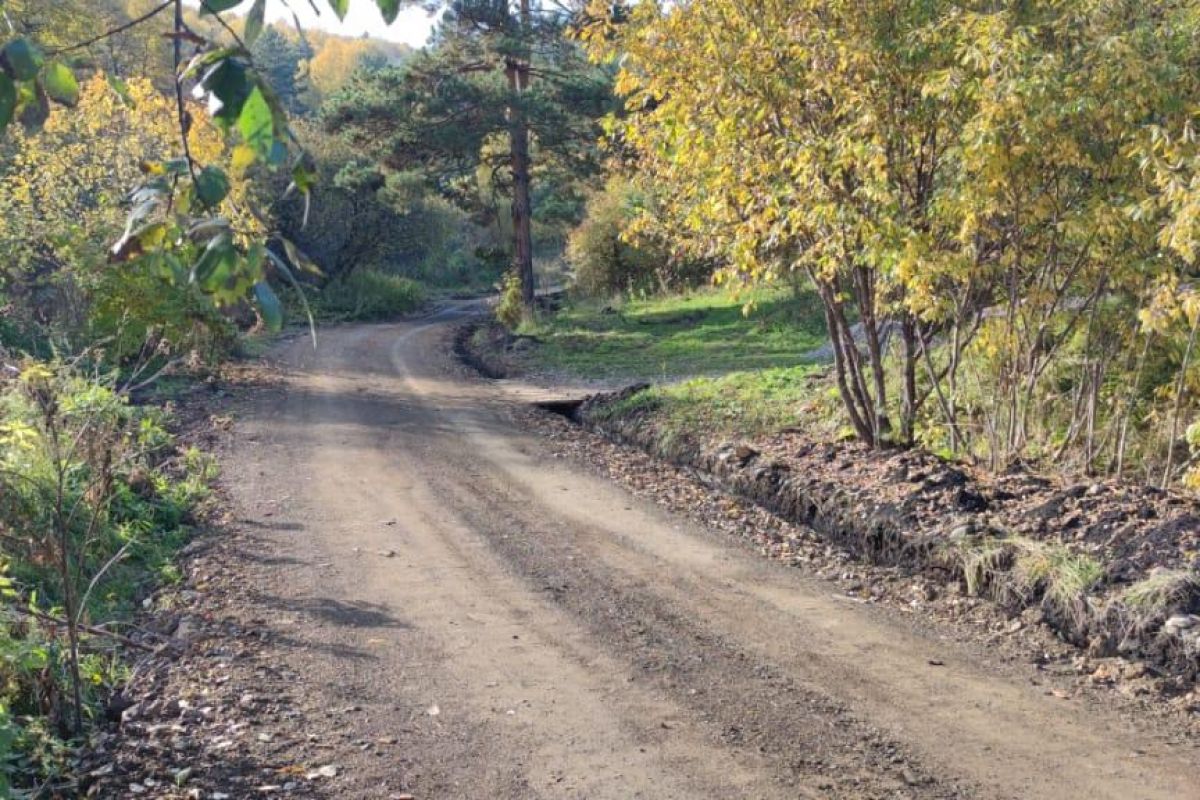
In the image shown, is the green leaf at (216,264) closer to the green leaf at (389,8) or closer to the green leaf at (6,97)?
the green leaf at (6,97)

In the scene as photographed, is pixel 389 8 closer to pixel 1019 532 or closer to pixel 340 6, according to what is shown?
pixel 340 6

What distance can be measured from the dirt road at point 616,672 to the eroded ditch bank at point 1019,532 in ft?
2.79

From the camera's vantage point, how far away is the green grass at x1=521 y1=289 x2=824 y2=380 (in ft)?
62.5

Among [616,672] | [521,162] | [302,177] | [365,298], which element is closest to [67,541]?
[616,672]

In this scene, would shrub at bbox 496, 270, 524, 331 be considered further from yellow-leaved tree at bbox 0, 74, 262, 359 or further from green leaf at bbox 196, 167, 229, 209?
green leaf at bbox 196, 167, 229, 209

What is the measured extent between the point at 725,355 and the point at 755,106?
35.2 ft

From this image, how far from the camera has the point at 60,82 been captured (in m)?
1.94

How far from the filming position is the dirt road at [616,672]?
4.75 m

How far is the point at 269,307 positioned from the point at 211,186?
22 centimetres

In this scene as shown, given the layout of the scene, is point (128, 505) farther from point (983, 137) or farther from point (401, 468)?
point (983, 137)

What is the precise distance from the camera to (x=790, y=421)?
1262 centimetres

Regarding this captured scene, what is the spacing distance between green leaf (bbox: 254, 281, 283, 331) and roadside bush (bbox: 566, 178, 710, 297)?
27.6 metres

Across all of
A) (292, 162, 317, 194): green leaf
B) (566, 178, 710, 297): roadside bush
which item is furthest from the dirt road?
(566, 178, 710, 297): roadside bush

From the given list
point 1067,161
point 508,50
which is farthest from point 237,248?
point 508,50
